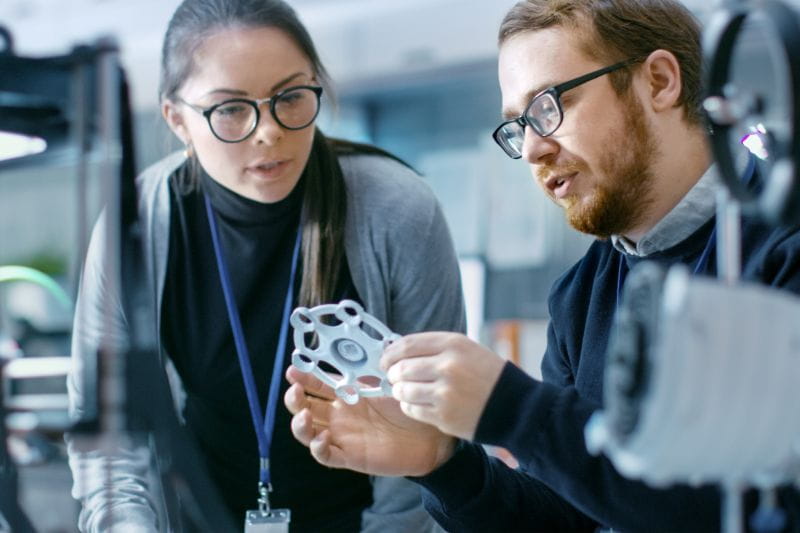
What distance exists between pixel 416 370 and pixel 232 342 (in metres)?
0.63

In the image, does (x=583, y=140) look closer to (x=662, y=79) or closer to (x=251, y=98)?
(x=662, y=79)

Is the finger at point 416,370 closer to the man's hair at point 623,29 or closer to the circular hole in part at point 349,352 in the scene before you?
the circular hole in part at point 349,352

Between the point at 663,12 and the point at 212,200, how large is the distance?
71 centimetres

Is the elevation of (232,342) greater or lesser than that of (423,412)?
lesser

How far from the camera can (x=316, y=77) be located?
1.40 meters

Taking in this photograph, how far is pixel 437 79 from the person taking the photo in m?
4.03

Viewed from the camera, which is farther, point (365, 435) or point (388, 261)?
point (388, 261)

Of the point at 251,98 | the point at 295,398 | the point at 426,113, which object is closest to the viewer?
the point at 295,398

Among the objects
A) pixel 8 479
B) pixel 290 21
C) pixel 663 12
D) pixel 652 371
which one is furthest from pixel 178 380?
pixel 652 371

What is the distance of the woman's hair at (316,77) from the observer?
1.36 metres

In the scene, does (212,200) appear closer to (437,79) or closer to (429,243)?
(429,243)

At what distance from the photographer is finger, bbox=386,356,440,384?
820 millimetres

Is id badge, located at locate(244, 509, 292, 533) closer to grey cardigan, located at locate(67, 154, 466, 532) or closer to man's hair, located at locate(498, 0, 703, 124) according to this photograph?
grey cardigan, located at locate(67, 154, 466, 532)

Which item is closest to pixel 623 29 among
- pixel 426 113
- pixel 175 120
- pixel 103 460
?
pixel 175 120
